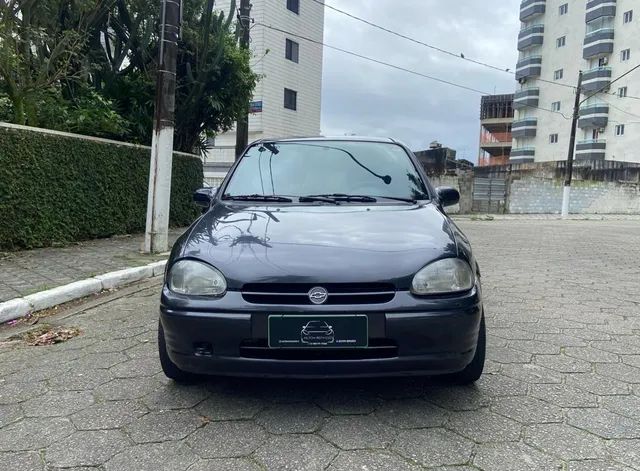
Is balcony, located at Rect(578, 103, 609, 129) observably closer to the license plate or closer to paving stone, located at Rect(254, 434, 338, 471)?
the license plate

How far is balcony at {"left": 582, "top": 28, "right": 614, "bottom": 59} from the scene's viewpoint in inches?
1692

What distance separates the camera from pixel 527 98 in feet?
169

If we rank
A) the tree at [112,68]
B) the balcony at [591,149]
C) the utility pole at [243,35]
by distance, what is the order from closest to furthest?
1. the tree at [112,68]
2. the utility pole at [243,35]
3. the balcony at [591,149]

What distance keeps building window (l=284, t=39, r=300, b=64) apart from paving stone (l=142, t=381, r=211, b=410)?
24910 millimetres

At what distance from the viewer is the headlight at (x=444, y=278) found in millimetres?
2297

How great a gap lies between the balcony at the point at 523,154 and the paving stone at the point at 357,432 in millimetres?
54291

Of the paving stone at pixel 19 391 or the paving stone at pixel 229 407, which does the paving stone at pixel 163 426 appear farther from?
the paving stone at pixel 19 391

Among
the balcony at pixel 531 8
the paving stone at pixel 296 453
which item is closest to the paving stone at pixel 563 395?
the paving stone at pixel 296 453

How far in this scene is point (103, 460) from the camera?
209 centimetres

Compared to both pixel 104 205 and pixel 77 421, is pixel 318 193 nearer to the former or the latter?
pixel 77 421

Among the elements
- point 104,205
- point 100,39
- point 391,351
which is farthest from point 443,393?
point 100,39

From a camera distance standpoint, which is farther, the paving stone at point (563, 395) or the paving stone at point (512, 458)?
the paving stone at point (563, 395)

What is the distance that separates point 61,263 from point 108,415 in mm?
3870

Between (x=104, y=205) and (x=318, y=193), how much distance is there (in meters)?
5.44
